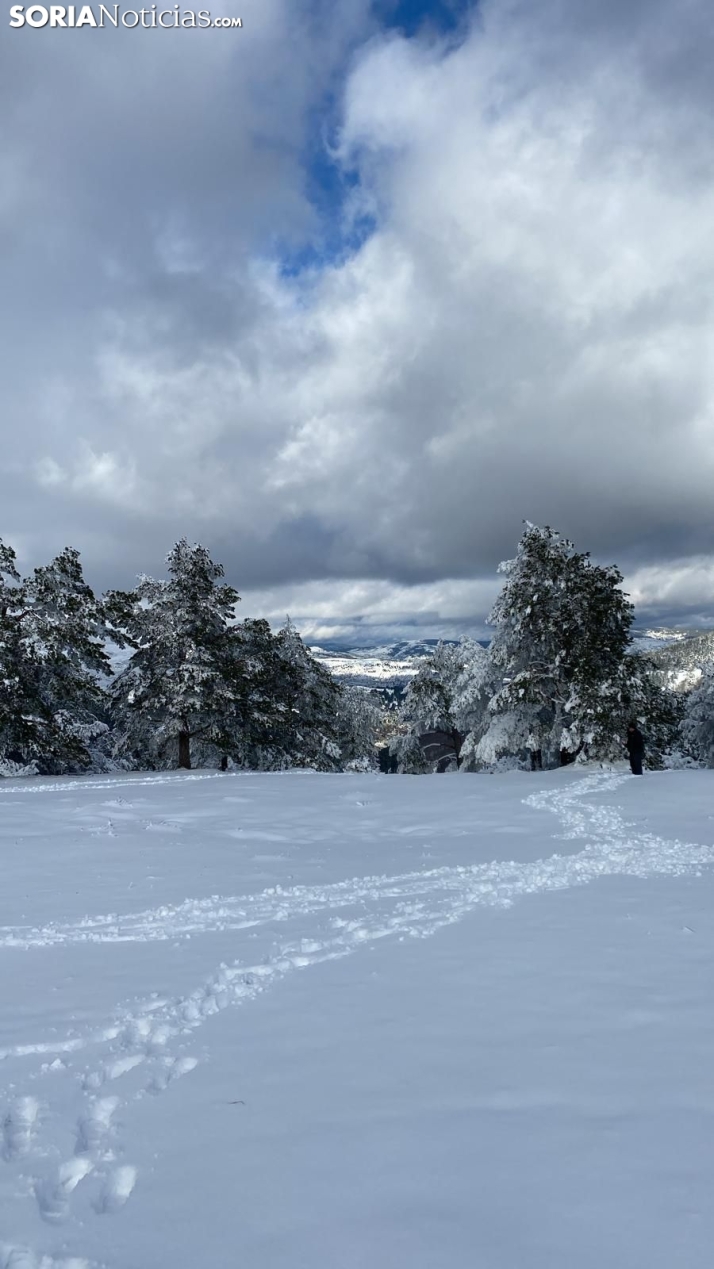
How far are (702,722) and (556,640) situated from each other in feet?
58.8

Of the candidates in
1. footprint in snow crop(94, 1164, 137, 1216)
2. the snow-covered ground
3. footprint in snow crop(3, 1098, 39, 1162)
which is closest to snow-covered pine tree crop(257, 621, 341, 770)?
the snow-covered ground

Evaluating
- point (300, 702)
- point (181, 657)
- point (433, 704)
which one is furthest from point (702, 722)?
point (181, 657)

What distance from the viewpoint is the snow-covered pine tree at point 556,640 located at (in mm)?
24922

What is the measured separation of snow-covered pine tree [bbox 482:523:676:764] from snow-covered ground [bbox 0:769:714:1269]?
15.1 meters

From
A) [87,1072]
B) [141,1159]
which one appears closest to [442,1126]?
[141,1159]

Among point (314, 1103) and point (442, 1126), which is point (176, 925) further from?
point (442, 1126)

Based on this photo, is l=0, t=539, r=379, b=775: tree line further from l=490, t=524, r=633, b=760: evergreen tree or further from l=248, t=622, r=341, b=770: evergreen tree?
l=490, t=524, r=633, b=760: evergreen tree

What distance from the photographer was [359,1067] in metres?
4.36

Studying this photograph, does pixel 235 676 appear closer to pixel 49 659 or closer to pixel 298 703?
pixel 298 703

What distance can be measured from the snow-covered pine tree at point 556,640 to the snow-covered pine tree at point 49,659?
54.2 ft

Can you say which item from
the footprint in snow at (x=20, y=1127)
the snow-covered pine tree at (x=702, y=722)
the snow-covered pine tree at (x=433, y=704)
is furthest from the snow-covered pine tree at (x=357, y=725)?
the footprint in snow at (x=20, y=1127)

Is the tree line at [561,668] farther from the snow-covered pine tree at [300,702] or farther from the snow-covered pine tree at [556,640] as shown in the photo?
the snow-covered pine tree at [300,702]

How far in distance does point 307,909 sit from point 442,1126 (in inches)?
192

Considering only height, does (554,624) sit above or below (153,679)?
above
